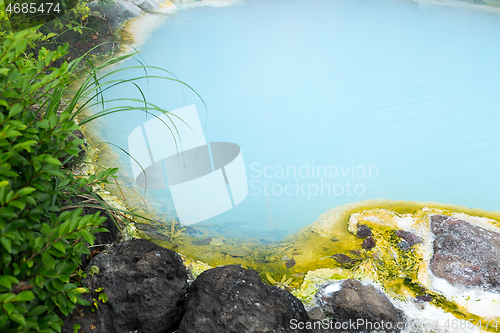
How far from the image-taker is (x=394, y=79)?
390 cm

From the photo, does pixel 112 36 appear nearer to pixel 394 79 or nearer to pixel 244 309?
pixel 394 79

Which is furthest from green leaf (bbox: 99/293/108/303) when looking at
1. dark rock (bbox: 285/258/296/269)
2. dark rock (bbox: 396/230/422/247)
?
dark rock (bbox: 396/230/422/247)

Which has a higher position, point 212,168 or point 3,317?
point 3,317

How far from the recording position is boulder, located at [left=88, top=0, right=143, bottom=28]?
437 cm

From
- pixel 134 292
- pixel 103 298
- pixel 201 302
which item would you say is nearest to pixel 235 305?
pixel 201 302

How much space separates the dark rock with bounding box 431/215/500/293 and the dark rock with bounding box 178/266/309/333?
2.90ft

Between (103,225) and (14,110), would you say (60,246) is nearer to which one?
(14,110)

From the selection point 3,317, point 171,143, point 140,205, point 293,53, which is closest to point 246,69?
point 293,53

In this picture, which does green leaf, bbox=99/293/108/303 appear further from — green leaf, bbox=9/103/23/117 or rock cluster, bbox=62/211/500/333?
green leaf, bbox=9/103/23/117

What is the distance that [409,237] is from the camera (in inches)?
72.7

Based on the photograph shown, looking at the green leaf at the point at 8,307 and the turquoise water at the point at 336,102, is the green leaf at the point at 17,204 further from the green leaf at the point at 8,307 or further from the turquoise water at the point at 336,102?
the turquoise water at the point at 336,102

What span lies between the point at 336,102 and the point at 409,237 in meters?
2.05

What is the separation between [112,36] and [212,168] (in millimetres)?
2822

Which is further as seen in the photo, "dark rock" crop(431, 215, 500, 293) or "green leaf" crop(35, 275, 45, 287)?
"dark rock" crop(431, 215, 500, 293)
